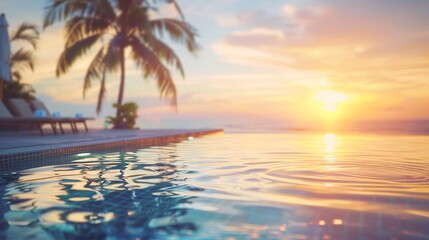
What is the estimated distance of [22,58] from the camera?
15039 mm

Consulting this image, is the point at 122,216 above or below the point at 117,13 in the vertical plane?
below

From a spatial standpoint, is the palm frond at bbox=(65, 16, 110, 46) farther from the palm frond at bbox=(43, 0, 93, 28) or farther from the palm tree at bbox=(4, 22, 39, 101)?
the palm tree at bbox=(4, 22, 39, 101)

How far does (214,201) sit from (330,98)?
17.3m

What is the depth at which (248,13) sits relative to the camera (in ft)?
45.5

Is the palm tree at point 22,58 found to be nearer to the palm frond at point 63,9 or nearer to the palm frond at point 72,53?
the palm frond at point 72,53

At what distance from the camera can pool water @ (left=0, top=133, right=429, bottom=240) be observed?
2.24 m

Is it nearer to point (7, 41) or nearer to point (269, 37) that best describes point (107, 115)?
point (7, 41)

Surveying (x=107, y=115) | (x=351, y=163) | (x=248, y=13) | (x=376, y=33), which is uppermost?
(x=248, y=13)

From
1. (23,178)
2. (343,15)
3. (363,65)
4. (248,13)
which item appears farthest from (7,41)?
(363,65)

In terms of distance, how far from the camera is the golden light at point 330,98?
18.4 m

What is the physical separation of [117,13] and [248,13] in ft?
16.1

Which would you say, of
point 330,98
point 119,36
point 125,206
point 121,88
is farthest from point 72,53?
point 330,98

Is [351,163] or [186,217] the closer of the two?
[186,217]

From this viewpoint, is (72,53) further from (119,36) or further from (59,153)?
(59,153)
